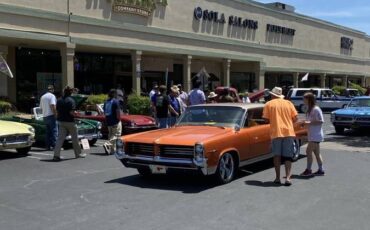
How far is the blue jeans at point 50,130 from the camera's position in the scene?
13.8 metres

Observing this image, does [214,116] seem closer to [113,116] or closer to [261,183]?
[261,183]

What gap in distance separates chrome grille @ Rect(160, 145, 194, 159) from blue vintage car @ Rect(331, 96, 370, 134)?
1147 centimetres

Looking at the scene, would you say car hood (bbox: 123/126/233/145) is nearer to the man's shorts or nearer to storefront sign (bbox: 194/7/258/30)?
the man's shorts

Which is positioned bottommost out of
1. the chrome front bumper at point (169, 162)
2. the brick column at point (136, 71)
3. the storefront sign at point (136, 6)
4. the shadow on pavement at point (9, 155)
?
the shadow on pavement at point (9, 155)

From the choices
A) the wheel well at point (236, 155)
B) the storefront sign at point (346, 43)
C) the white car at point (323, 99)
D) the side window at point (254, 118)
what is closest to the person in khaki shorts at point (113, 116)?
the side window at point (254, 118)

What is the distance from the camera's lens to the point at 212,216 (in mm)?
6875

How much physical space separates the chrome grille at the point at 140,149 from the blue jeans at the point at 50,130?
5.27m

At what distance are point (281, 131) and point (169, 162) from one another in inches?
80.9

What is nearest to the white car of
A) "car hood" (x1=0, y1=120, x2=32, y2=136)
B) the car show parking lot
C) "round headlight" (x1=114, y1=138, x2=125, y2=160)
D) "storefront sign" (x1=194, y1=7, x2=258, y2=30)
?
"storefront sign" (x1=194, y1=7, x2=258, y2=30)

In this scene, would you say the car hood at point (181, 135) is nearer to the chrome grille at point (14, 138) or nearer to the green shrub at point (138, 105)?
the chrome grille at point (14, 138)

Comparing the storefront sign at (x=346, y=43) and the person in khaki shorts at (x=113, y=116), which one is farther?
the storefront sign at (x=346, y=43)

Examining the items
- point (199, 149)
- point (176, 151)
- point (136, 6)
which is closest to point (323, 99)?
point (136, 6)

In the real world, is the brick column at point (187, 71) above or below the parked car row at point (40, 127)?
above

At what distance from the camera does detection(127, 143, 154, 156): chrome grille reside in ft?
29.3
